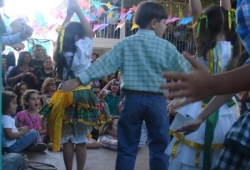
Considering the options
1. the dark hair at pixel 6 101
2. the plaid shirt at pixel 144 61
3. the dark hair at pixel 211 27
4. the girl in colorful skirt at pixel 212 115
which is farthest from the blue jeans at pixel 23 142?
the dark hair at pixel 211 27

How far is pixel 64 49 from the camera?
3.98 metres

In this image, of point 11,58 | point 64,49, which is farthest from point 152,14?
point 11,58

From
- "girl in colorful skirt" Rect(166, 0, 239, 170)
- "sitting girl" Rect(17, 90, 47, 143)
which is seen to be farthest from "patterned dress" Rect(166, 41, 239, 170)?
"sitting girl" Rect(17, 90, 47, 143)

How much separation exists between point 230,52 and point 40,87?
16.3 ft

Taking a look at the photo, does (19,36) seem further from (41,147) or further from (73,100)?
(41,147)

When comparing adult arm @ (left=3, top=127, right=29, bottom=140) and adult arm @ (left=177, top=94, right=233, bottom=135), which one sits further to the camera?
adult arm @ (left=3, top=127, right=29, bottom=140)

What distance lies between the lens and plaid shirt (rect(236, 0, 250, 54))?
1.50m

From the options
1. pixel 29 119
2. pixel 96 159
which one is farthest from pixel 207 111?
pixel 29 119

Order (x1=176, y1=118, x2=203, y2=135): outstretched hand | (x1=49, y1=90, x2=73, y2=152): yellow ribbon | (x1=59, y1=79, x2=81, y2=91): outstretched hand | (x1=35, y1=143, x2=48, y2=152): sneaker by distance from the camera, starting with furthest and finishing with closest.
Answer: (x1=35, y1=143, x2=48, y2=152): sneaker < (x1=49, y1=90, x2=73, y2=152): yellow ribbon < (x1=59, y1=79, x2=81, y2=91): outstretched hand < (x1=176, y1=118, x2=203, y2=135): outstretched hand

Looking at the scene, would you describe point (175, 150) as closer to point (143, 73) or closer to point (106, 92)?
point (143, 73)

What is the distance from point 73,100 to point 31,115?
2309mm

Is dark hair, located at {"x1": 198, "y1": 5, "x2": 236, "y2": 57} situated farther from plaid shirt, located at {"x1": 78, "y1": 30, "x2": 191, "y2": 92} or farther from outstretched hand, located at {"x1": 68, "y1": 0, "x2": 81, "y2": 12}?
outstretched hand, located at {"x1": 68, "y1": 0, "x2": 81, "y2": 12}

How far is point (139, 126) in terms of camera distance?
3.54 meters

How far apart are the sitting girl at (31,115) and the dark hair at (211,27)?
3.71m
